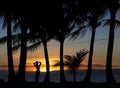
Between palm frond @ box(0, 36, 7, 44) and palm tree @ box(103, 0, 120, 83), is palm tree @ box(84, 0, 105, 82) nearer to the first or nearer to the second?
palm tree @ box(103, 0, 120, 83)

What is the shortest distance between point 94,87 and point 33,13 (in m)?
5.26

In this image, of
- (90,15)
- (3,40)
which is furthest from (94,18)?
(3,40)

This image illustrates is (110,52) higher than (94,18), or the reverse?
(94,18)

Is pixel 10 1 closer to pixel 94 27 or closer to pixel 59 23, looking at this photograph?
pixel 59 23

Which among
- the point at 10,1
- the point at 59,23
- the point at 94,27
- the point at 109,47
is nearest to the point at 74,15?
the point at 94,27

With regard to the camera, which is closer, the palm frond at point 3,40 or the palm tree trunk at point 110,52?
the palm tree trunk at point 110,52

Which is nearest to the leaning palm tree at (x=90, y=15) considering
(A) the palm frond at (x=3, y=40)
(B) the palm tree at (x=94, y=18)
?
(B) the palm tree at (x=94, y=18)

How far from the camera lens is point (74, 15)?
36188 mm

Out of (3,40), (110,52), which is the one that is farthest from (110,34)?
(3,40)

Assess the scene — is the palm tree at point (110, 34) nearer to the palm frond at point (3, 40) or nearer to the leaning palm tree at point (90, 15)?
the leaning palm tree at point (90, 15)

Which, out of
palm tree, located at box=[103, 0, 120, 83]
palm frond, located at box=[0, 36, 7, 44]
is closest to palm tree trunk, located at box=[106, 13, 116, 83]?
palm tree, located at box=[103, 0, 120, 83]

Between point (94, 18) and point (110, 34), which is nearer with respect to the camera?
point (110, 34)

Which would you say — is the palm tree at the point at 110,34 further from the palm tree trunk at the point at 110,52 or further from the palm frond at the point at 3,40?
the palm frond at the point at 3,40

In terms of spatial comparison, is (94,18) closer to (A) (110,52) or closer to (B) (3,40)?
(A) (110,52)
